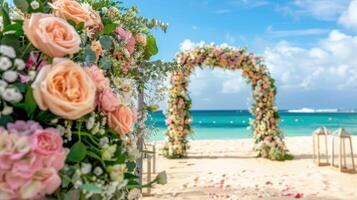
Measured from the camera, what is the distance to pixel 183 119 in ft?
41.6

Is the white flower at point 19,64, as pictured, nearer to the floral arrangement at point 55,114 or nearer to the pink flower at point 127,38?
the floral arrangement at point 55,114

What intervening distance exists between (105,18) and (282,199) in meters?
5.89

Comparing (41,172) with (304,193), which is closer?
(41,172)

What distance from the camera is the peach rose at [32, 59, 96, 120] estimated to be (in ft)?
3.52

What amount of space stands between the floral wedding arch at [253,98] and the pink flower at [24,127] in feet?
36.3

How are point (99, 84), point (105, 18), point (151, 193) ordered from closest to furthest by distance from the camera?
point (99, 84) → point (105, 18) → point (151, 193)

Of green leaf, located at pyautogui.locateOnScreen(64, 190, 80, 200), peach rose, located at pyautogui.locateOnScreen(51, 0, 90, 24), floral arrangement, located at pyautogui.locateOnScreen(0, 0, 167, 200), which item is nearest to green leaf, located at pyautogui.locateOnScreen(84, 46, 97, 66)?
floral arrangement, located at pyautogui.locateOnScreen(0, 0, 167, 200)

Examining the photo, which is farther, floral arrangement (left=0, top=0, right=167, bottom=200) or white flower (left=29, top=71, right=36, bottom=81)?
white flower (left=29, top=71, right=36, bottom=81)

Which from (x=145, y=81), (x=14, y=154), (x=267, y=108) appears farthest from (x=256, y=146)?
(x=14, y=154)

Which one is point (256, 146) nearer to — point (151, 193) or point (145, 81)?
point (151, 193)

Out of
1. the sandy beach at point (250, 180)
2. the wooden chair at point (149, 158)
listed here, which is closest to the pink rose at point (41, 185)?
the wooden chair at point (149, 158)

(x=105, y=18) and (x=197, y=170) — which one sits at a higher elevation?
(x=105, y=18)

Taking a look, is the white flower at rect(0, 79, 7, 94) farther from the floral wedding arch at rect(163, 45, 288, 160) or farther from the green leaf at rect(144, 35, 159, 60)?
the floral wedding arch at rect(163, 45, 288, 160)

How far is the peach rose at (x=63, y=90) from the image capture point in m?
1.07
